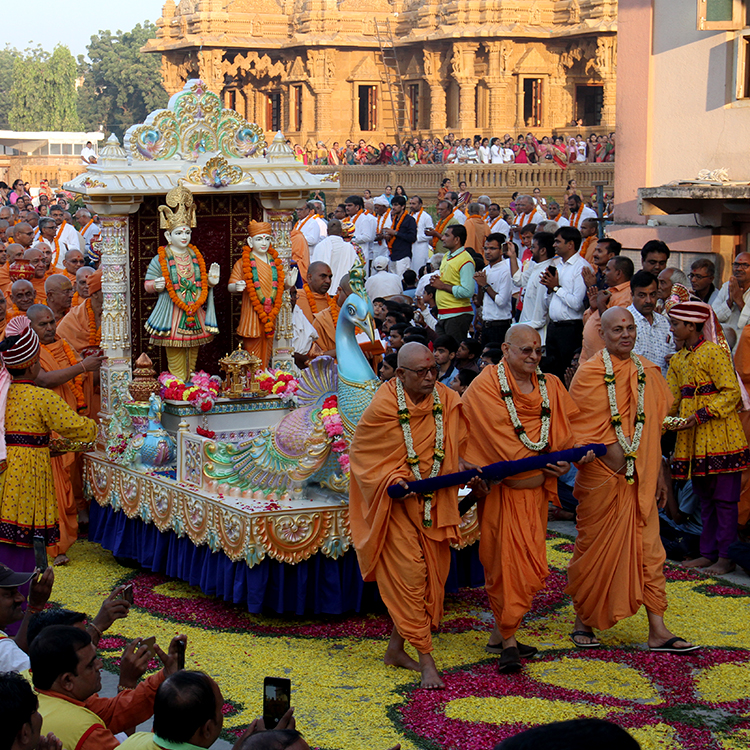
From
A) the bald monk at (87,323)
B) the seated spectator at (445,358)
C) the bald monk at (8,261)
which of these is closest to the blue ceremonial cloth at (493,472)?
the seated spectator at (445,358)

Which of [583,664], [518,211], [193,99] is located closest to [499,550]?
[583,664]

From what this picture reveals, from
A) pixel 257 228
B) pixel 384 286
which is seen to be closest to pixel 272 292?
pixel 257 228

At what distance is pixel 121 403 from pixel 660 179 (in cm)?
593

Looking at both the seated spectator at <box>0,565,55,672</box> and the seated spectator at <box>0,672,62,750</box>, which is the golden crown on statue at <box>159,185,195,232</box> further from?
the seated spectator at <box>0,672,62,750</box>

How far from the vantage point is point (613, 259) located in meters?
9.41

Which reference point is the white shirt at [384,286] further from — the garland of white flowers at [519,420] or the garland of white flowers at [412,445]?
the garland of white flowers at [412,445]

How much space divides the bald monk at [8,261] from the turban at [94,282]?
9.52 ft

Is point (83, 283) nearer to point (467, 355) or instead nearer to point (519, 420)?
point (467, 355)

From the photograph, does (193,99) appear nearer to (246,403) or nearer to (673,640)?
(246,403)

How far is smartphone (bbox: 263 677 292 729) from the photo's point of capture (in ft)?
12.5

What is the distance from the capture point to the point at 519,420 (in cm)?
619

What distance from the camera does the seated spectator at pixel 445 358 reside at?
943cm

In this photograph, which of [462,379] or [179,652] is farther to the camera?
[462,379]

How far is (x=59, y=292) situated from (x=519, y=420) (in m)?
4.46
